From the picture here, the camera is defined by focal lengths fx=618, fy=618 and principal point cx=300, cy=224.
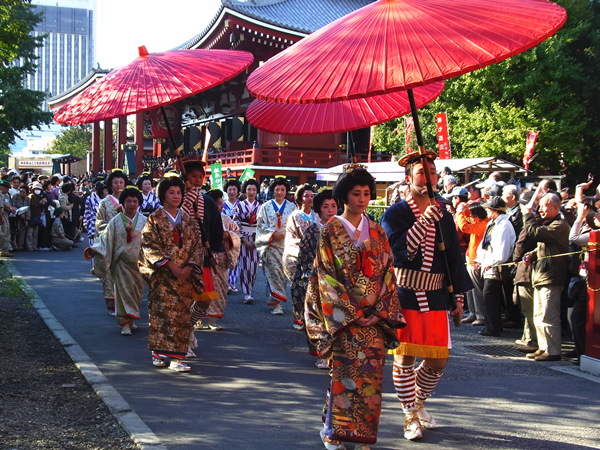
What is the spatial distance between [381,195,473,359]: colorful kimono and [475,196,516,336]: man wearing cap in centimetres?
344

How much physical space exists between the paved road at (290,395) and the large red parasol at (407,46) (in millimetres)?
2233

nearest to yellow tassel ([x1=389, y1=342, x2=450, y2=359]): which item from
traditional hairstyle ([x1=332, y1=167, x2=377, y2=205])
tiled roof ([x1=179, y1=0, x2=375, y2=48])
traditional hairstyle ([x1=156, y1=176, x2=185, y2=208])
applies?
traditional hairstyle ([x1=332, y1=167, x2=377, y2=205])

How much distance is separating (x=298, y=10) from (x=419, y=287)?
86.0ft

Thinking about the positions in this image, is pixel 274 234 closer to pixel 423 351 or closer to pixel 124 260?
pixel 124 260

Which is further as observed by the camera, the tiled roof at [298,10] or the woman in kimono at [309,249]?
the tiled roof at [298,10]

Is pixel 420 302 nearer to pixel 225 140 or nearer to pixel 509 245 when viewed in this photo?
pixel 509 245

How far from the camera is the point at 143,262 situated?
5.66 metres

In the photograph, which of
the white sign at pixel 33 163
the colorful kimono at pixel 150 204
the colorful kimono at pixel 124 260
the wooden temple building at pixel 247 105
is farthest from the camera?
the white sign at pixel 33 163

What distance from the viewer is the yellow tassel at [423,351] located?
3943mm

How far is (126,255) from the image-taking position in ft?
23.4

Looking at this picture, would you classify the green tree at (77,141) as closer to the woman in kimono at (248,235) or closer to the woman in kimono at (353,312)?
the woman in kimono at (248,235)

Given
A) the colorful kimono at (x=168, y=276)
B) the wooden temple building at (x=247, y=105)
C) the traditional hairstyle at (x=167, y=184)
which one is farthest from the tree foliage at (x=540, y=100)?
the colorful kimono at (x=168, y=276)

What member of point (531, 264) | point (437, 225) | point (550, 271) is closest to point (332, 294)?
point (437, 225)

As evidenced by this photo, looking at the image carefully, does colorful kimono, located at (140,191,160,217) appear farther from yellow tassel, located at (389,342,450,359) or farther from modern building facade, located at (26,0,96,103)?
modern building facade, located at (26,0,96,103)
